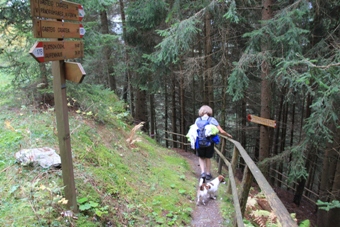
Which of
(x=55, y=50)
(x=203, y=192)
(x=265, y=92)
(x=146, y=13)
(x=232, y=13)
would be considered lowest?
(x=203, y=192)

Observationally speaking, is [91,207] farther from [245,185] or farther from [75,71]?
[245,185]

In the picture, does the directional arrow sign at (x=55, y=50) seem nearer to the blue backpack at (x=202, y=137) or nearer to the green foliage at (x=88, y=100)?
the blue backpack at (x=202, y=137)

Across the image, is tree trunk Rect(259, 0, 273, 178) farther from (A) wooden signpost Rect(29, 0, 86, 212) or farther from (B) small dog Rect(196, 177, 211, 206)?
(A) wooden signpost Rect(29, 0, 86, 212)

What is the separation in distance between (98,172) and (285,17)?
20.4ft

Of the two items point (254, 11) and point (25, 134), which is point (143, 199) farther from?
point (254, 11)

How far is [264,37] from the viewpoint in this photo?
7496 millimetres

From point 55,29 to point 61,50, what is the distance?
22cm

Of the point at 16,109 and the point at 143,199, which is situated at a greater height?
the point at 16,109

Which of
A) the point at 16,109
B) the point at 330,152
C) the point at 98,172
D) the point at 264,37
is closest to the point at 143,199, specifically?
the point at 98,172

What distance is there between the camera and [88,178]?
12.5 ft

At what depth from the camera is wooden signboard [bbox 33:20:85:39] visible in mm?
2354

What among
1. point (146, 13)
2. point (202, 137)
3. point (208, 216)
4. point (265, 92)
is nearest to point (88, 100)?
point (202, 137)

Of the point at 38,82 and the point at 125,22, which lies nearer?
the point at 38,82

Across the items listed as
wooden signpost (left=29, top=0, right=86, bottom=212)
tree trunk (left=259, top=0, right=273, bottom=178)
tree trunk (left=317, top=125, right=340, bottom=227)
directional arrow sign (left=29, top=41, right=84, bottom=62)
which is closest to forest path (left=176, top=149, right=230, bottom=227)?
wooden signpost (left=29, top=0, right=86, bottom=212)
